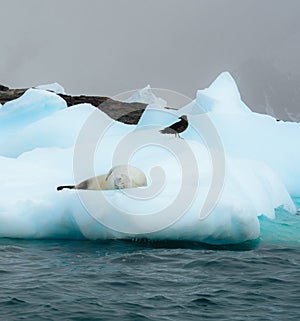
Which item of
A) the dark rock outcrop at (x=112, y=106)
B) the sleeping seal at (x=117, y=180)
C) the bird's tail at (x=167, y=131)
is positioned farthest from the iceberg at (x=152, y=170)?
the dark rock outcrop at (x=112, y=106)

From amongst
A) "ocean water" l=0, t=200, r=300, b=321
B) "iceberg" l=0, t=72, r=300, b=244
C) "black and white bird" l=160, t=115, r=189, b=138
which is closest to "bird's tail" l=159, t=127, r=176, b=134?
"black and white bird" l=160, t=115, r=189, b=138

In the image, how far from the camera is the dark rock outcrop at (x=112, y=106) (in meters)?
33.5

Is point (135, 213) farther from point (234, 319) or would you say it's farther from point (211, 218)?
point (234, 319)

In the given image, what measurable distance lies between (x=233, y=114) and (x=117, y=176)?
9.14 meters

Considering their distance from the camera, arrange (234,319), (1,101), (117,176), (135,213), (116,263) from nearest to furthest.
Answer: (234,319) < (116,263) < (135,213) < (117,176) < (1,101)

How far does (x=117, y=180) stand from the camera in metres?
11.6

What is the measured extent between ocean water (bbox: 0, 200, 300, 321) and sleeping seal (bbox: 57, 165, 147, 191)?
2002 millimetres

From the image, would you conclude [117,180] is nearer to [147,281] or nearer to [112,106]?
[147,281]

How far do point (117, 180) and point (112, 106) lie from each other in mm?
22976

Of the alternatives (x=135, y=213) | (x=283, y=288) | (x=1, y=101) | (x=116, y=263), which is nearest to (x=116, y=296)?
(x=116, y=263)

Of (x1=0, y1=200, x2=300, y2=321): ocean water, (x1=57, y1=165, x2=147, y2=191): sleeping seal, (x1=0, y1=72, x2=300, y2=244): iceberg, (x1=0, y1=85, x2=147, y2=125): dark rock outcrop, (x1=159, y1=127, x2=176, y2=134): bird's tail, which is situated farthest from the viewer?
(x1=0, y1=85, x2=147, y2=125): dark rock outcrop

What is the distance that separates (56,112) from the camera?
1922cm

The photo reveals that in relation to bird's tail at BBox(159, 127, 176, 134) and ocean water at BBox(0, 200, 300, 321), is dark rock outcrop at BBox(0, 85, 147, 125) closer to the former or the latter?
bird's tail at BBox(159, 127, 176, 134)

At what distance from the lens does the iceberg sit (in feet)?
32.6
